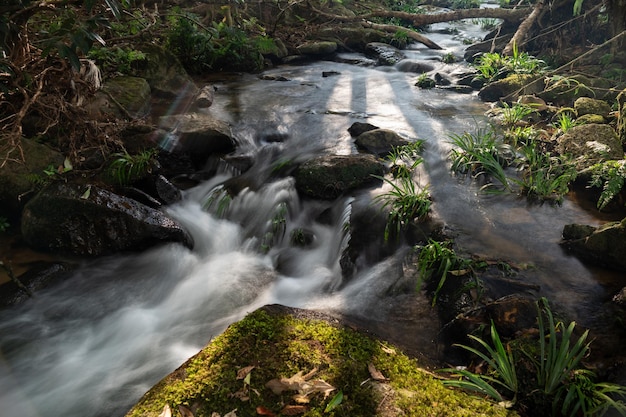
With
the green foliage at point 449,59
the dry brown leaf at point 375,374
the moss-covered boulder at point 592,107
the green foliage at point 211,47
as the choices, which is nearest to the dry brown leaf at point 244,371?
the dry brown leaf at point 375,374

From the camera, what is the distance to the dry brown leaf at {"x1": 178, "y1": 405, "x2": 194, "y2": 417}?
197 cm

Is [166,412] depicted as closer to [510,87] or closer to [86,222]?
[86,222]

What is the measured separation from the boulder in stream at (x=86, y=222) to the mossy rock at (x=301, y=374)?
2.57 m

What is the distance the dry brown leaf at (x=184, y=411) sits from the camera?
197 cm

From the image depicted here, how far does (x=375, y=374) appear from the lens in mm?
2307

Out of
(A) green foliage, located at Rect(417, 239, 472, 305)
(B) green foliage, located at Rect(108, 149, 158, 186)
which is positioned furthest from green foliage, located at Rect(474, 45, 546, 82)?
(B) green foliage, located at Rect(108, 149, 158, 186)

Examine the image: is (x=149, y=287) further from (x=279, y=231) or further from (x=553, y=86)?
(x=553, y=86)

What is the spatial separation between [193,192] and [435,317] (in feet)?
12.8

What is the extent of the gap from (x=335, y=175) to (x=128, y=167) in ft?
9.26

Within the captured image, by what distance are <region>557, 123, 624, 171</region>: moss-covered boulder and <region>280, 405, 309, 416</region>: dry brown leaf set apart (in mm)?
5150

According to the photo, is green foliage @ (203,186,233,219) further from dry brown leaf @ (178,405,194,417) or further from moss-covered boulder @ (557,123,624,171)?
moss-covered boulder @ (557,123,624,171)

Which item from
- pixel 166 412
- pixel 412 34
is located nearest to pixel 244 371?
pixel 166 412

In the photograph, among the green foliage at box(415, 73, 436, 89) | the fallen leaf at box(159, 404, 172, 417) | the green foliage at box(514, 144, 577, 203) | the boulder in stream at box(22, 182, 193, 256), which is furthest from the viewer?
the green foliage at box(415, 73, 436, 89)

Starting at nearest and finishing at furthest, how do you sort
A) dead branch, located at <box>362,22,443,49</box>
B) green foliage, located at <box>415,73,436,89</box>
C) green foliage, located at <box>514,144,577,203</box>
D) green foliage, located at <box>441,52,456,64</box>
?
green foliage, located at <box>514,144,577,203</box> → green foliage, located at <box>415,73,436,89</box> → green foliage, located at <box>441,52,456,64</box> → dead branch, located at <box>362,22,443,49</box>
